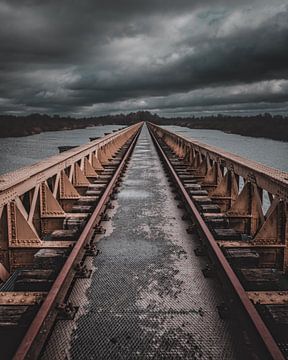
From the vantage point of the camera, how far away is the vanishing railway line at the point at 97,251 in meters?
2.55

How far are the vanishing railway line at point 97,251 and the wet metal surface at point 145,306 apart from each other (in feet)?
0.29

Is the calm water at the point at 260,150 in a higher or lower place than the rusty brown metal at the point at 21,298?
lower

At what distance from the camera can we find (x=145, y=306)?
9.92ft

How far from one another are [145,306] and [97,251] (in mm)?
1378

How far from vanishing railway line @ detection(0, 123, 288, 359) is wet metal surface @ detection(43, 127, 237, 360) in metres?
0.09

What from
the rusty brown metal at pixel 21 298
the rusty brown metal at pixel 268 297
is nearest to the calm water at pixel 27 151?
the rusty brown metal at pixel 21 298

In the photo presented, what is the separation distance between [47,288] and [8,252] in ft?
3.54

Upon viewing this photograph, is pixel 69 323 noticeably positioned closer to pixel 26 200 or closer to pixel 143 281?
pixel 143 281

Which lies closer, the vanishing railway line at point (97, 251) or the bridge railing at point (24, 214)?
the vanishing railway line at point (97, 251)

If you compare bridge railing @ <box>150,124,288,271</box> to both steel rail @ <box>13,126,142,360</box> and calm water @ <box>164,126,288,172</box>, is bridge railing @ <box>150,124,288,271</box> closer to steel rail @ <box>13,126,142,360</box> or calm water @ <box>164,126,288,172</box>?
steel rail @ <box>13,126,142,360</box>

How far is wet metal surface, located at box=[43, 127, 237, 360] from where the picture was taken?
2.46 metres

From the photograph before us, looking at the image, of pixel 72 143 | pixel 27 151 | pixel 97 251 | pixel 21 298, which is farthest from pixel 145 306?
pixel 72 143

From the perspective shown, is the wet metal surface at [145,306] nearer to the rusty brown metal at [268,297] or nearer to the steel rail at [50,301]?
the steel rail at [50,301]

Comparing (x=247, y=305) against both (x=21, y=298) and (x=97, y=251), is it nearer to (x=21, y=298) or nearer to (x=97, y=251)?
(x=21, y=298)
